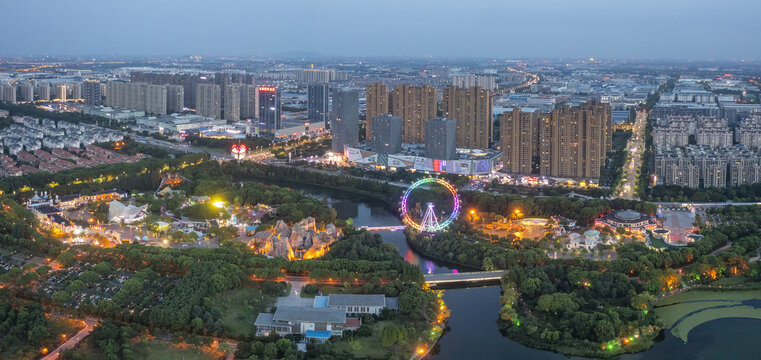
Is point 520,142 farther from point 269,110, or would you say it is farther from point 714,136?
point 269,110

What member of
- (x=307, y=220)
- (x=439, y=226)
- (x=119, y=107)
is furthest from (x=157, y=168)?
(x=119, y=107)

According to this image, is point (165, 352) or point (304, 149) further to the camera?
point (304, 149)

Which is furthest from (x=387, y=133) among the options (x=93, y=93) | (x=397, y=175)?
(x=93, y=93)

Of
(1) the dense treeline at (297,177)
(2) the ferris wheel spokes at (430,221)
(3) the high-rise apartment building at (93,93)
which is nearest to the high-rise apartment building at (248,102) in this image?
(3) the high-rise apartment building at (93,93)

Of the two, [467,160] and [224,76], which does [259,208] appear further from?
[224,76]

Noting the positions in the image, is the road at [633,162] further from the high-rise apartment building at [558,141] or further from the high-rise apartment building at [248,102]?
the high-rise apartment building at [248,102]
